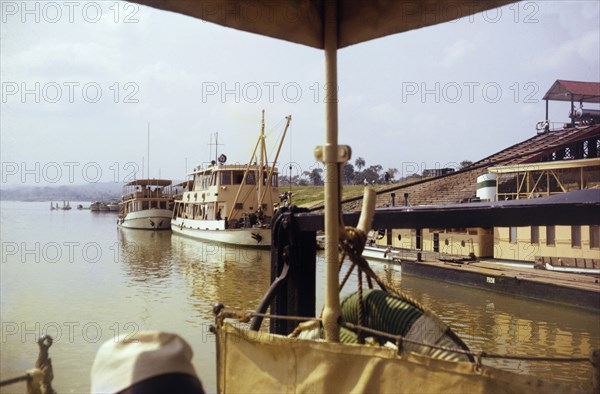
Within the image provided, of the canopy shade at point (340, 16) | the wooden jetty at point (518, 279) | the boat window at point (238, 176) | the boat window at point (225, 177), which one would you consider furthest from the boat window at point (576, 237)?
the boat window at point (225, 177)

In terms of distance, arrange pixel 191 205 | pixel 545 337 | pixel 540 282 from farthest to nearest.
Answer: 1. pixel 191 205
2. pixel 540 282
3. pixel 545 337

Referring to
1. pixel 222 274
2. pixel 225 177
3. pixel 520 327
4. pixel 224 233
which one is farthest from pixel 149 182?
pixel 520 327

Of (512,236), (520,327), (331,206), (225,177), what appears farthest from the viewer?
(225,177)

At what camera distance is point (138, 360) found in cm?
196

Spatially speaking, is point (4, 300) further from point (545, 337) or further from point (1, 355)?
point (545, 337)

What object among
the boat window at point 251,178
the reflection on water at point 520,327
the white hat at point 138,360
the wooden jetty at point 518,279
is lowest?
the reflection on water at point 520,327

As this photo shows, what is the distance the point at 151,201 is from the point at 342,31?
61848 mm

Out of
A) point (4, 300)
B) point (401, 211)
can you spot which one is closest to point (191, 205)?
point (4, 300)

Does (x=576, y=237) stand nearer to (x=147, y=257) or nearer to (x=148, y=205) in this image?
(x=147, y=257)

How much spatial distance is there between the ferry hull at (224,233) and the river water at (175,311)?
5.37 metres

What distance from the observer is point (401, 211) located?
3.76m

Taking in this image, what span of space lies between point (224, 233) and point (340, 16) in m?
36.0

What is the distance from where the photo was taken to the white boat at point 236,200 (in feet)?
125

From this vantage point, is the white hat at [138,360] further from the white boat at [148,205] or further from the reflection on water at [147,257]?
the white boat at [148,205]
